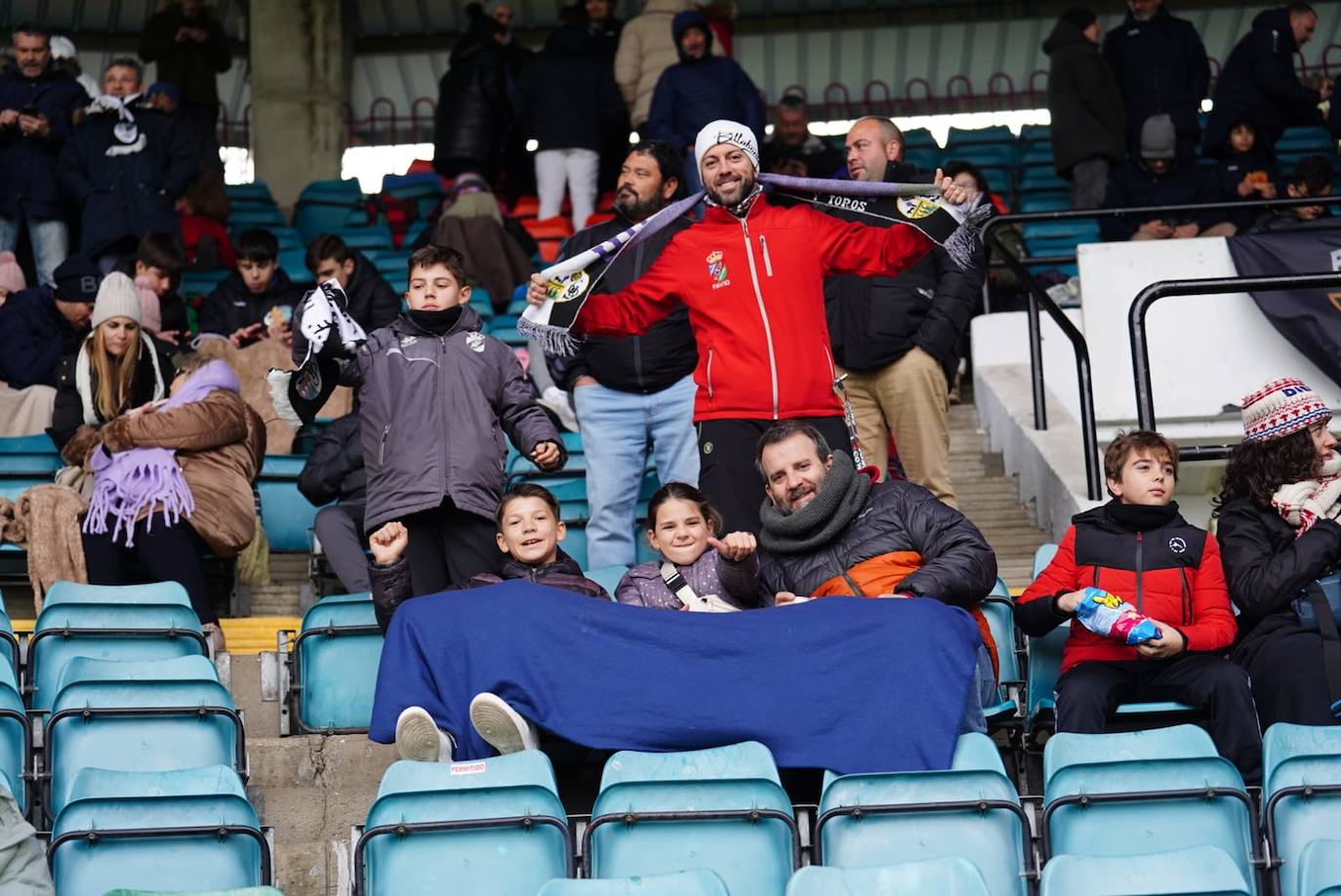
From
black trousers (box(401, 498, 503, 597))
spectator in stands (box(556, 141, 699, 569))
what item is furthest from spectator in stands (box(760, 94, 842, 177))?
black trousers (box(401, 498, 503, 597))

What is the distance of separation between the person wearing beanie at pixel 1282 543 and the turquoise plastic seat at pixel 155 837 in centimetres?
274

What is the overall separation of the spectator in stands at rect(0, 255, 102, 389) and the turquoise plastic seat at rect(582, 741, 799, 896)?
4612 mm

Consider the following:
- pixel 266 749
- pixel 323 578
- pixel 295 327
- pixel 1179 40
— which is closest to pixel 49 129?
pixel 323 578

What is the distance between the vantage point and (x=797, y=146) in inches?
441

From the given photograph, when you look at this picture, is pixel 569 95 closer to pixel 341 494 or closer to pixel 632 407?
pixel 341 494

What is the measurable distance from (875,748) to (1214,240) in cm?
444

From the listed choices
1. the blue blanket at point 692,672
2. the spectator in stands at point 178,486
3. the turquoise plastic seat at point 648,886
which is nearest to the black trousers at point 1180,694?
the blue blanket at point 692,672

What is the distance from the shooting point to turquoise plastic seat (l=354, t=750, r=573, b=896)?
454cm

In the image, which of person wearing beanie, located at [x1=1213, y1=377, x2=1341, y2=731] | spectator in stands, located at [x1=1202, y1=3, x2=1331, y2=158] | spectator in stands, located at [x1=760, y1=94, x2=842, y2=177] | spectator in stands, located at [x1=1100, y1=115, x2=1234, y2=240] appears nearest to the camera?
person wearing beanie, located at [x1=1213, y1=377, x2=1341, y2=731]

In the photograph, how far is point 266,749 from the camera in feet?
18.1

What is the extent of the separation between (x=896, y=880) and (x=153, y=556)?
11.5 ft

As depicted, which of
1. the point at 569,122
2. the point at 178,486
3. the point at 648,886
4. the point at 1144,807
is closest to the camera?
the point at 648,886

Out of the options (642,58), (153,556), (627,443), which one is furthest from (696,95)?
(153,556)

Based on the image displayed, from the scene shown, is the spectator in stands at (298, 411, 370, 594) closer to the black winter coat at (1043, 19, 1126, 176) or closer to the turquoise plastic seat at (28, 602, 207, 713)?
the turquoise plastic seat at (28, 602, 207, 713)
